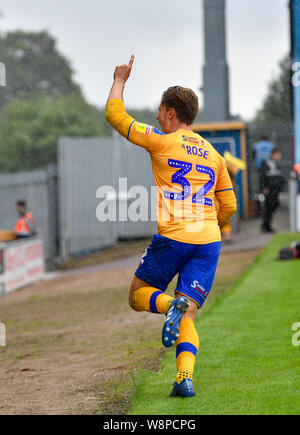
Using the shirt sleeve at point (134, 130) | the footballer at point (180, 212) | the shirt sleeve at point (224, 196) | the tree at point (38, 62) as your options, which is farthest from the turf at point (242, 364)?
the tree at point (38, 62)

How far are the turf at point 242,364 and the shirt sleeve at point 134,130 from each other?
5.13 feet

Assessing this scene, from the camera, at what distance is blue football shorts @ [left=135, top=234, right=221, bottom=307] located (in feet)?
16.8

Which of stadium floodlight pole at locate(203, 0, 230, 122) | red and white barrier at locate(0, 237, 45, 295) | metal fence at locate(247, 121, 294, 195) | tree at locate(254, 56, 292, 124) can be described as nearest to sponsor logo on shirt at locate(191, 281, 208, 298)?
red and white barrier at locate(0, 237, 45, 295)

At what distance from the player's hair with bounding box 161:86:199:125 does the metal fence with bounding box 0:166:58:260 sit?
20.1 meters

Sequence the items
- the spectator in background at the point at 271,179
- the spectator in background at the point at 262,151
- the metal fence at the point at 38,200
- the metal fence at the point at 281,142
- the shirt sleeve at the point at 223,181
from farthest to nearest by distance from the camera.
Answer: the metal fence at the point at 38,200
the spectator in background at the point at 262,151
the metal fence at the point at 281,142
the spectator in background at the point at 271,179
the shirt sleeve at the point at 223,181

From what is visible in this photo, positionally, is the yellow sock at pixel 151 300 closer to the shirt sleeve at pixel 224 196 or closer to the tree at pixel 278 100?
the shirt sleeve at pixel 224 196

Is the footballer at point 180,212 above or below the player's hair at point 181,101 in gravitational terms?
below

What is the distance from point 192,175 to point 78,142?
21.5m

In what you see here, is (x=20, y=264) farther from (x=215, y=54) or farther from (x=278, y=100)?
(x=278, y=100)

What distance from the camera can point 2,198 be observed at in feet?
85.7

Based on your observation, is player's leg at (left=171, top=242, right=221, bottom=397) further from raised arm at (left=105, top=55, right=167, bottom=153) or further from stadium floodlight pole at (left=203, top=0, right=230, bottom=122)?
stadium floodlight pole at (left=203, top=0, right=230, bottom=122)

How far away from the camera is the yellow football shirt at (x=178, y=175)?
512cm

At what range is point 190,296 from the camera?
202 inches

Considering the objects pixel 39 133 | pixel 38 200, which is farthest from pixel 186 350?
pixel 39 133
